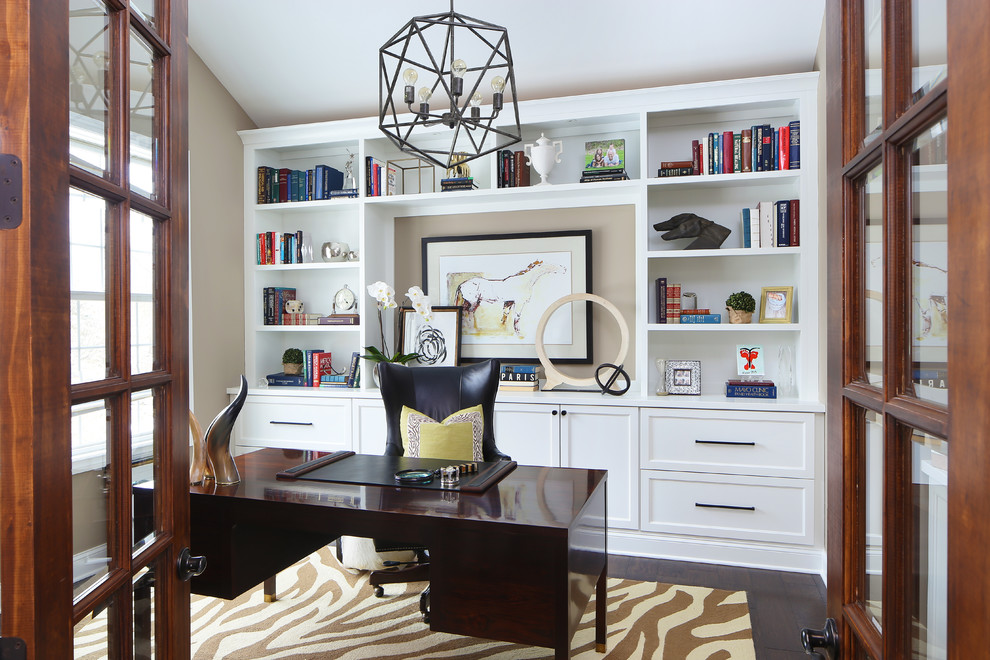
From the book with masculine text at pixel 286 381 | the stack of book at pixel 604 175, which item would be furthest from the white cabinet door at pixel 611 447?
the book with masculine text at pixel 286 381

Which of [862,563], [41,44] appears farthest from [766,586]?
[41,44]

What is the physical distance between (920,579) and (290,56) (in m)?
3.91

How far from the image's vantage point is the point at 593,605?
9.07 feet

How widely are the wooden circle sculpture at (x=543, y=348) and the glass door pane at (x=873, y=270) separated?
271 cm

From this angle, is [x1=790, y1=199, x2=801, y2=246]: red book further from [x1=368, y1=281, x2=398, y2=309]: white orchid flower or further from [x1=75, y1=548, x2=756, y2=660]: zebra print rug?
[x1=368, y1=281, x2=398, y2=309]: white orchid flower

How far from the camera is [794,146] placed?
329 cm

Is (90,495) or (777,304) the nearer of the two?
(90,495)

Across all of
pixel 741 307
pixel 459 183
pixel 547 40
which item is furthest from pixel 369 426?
pixel 547 40

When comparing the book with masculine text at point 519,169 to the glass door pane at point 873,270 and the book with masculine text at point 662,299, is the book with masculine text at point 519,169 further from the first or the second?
the glass door pane at point 873,270

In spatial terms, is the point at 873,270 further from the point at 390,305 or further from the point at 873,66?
the point at 390,305

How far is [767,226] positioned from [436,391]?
74.8 inches

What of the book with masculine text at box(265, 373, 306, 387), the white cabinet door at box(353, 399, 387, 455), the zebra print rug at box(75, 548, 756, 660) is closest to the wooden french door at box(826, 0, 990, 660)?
the zebra print rug at box(75, 548, 756, 660)

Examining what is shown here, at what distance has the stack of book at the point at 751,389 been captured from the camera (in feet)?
10.8

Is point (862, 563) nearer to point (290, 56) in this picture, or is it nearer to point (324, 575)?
point (324, 575)
